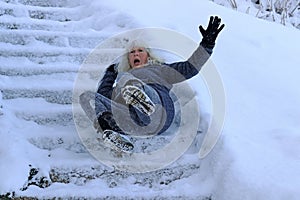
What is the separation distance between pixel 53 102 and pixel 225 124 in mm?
898

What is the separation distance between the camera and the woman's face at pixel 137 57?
110 inches

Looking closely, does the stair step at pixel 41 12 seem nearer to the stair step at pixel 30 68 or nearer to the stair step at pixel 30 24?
the stair step at pixel 30 24

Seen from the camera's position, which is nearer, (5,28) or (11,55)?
(11,55)

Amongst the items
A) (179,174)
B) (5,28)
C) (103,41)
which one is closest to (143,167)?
(179,174)

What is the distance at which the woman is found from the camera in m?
2.33

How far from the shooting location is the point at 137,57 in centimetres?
280

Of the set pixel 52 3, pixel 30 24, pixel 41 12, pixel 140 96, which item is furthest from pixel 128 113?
pixel 52 3

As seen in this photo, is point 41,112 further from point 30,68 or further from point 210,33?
point 210,33

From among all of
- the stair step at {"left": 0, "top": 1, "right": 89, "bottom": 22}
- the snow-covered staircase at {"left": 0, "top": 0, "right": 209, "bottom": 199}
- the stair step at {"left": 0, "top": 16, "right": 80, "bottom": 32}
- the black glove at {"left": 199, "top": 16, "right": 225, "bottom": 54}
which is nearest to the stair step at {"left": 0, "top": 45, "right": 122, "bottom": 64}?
the snow-covered staircase at {"left": 0, "top": 0, "right": 209, "bottom": 199}

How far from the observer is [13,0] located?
3793mm

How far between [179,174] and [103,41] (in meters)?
A: 1.32

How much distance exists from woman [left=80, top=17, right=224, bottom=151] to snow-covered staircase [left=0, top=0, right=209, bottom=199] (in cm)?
17

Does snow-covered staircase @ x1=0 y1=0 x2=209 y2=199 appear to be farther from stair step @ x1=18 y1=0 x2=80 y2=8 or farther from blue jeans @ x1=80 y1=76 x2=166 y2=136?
blue jeans @ x1=80 y1=76 x2=166 y2=136

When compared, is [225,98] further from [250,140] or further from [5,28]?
[5,28]
